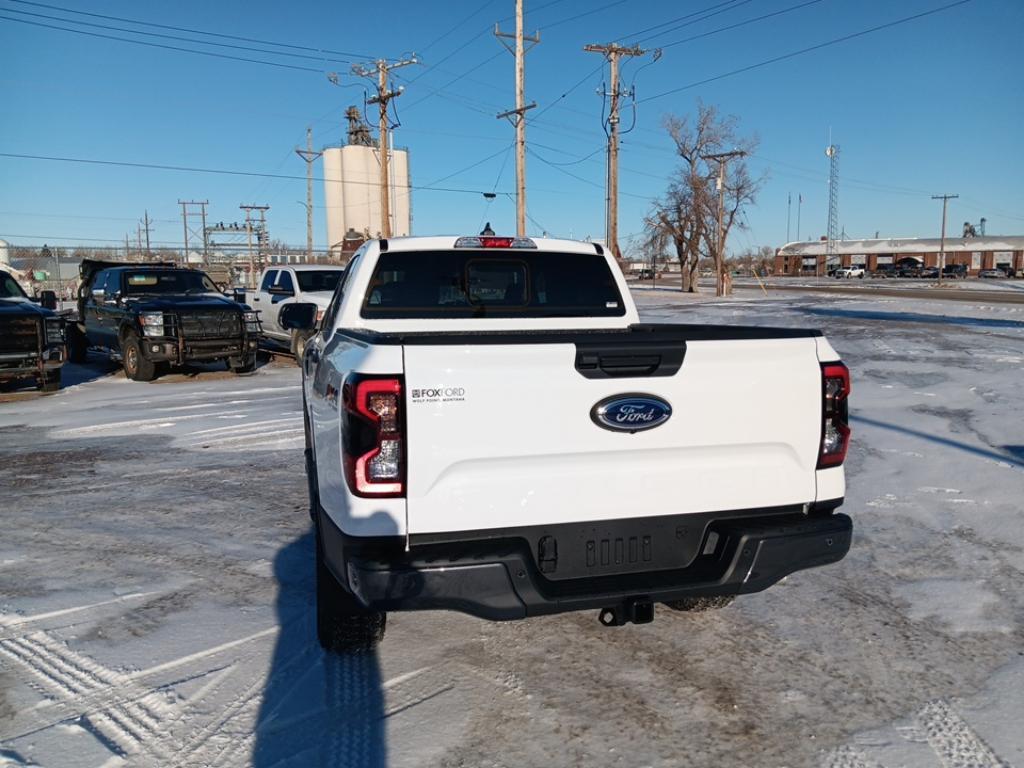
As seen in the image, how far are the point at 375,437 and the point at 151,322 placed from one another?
1158 cm

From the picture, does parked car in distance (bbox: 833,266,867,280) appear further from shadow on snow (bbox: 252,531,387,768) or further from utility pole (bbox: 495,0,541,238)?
shadow on snow (bbox: 252,531,387,768)

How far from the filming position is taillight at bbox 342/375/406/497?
2.85 m

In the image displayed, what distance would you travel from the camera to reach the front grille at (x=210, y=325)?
13.3 m

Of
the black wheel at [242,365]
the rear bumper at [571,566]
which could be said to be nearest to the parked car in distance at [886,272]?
the black wheel at [242,365]

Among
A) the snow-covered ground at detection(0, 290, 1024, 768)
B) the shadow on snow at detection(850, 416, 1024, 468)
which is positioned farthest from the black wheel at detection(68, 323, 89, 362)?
the shadow on snow at detection(850, 416, 1024, 468)

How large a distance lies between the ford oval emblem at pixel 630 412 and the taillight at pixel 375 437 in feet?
2.48

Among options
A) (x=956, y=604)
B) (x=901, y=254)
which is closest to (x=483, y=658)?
(x=956, y=604)

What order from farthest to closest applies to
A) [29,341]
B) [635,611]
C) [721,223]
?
[721,223] → [29,341] → [635,611]

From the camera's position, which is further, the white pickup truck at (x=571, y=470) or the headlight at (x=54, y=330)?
the headlight at (x=54, y=330)

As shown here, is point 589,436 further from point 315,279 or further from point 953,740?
point 315,279

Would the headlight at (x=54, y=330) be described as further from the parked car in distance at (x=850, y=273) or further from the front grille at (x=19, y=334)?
the parked car in distance at (x=850, y=273)

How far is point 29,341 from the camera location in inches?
461

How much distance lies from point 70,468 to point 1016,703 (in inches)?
300

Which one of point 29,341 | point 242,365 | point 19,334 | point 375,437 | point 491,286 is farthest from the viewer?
point 242,365
